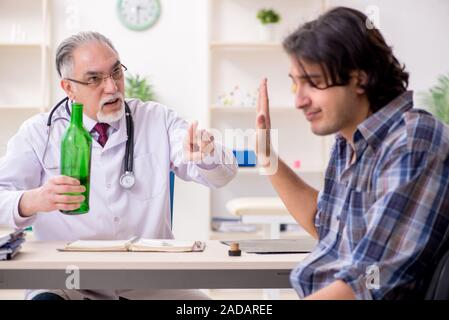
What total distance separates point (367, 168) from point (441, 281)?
22cm

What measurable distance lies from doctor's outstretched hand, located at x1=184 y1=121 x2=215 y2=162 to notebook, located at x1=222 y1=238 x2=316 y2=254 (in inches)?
10.4

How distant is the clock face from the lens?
4738 millimetres

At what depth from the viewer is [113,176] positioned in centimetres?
204

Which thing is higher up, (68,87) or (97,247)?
(68,87)

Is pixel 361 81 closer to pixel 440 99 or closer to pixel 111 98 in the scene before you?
pixel 111 98

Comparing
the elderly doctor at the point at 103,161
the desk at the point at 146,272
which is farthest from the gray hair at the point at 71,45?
the desk at the point at 146,272

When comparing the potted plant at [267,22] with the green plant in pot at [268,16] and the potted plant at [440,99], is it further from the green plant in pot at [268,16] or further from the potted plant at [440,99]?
the potted plant at [440,99]

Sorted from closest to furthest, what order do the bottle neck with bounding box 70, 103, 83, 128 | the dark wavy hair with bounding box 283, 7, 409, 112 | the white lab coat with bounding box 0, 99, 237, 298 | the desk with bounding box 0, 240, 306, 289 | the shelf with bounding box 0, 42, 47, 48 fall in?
the dark wavy hair with bounding box 283, 7, 409, 112, the desk with bounding box 0, 240, 306, 289, the bottle neck with bounding box 70, 103, 83, 128, the white lab coat with bounding box 0, 99, 237, 298, the shelf with bounding box 0, 42, 47, 48

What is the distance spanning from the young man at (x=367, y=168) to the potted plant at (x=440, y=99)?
3.59 m

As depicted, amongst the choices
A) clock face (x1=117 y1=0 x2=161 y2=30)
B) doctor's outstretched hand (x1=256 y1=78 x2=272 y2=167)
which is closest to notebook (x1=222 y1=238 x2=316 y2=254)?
doctor's outstretched hand (x1=256 y1=78 x2=272 y2=167)

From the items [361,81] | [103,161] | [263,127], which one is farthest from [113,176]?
[361,81]

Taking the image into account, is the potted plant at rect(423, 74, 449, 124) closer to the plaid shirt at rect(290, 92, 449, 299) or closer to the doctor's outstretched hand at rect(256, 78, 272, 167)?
the doctor's outstretched hand at rect(256, 78, 272, 167)
